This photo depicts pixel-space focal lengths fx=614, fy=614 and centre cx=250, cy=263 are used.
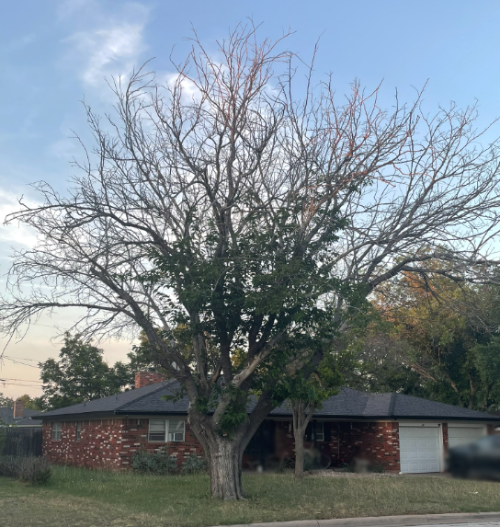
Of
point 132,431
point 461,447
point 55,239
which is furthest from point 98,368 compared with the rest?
point 461,447

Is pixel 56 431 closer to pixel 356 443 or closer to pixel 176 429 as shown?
pixel 176 429

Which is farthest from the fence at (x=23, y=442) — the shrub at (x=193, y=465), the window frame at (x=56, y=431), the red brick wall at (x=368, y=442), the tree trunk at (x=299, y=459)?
the tree trunk at (x=299, y=459)

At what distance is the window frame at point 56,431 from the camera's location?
103ft

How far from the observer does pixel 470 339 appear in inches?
1347

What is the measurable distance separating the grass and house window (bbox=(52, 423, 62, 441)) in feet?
37.8

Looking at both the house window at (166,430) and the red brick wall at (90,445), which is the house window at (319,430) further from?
the red brick wall at (90,445)

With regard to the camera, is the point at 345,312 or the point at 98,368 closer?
the point at 345,312

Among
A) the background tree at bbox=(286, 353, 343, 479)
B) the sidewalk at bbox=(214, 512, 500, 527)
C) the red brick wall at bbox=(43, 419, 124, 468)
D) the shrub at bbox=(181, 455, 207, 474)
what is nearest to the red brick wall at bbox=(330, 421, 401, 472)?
the background tree at bbox=(286, 353, 343, 479)

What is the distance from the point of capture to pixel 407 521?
12.9 metres

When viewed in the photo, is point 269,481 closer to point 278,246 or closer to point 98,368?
point 278,246

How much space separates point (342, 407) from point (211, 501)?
50.4 feet

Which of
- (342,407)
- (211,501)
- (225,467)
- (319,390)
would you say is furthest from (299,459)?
(342,407)

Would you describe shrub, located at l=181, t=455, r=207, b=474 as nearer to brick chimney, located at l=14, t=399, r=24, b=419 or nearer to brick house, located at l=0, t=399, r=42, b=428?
brick house, located at l=0, t=399, r=42, b=428

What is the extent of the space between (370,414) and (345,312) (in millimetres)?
14005
